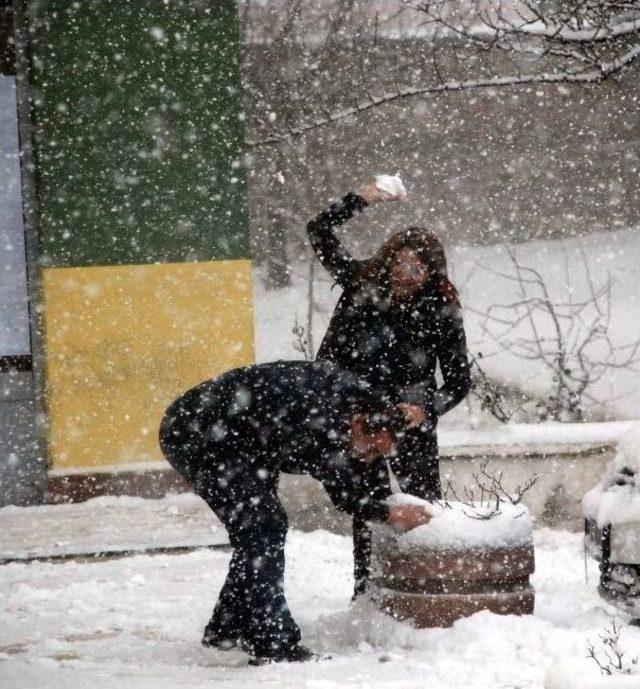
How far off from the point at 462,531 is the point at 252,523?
902 mm

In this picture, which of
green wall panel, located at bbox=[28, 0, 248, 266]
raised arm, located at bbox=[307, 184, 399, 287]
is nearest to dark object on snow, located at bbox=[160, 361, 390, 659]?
raised arm, located at bbox=[307, 184, 399, 287]

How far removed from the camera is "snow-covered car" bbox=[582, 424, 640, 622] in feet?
16.1

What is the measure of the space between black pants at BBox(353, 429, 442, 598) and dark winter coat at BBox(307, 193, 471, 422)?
25 centimetres

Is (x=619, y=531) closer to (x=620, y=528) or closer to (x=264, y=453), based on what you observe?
(x=620, y=528)

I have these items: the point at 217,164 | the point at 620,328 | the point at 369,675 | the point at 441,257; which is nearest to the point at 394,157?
the point at 620,328

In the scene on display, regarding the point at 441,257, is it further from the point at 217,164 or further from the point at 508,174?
the point at 508,174

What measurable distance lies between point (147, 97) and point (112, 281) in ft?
5.01

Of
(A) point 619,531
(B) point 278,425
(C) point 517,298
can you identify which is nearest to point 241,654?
(B) point 278,425

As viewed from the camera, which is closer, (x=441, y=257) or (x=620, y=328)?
(x=441, y=257)

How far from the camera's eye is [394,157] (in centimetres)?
1711

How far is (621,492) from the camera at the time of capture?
16.8 feet

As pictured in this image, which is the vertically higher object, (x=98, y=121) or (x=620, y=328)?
(x=98, y=121)

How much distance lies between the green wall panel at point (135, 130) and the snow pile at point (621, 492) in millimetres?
4667

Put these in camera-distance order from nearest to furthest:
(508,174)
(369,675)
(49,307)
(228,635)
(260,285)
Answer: (369,675) < (228,635) < (49,307) < (260,285) < (508,174)
